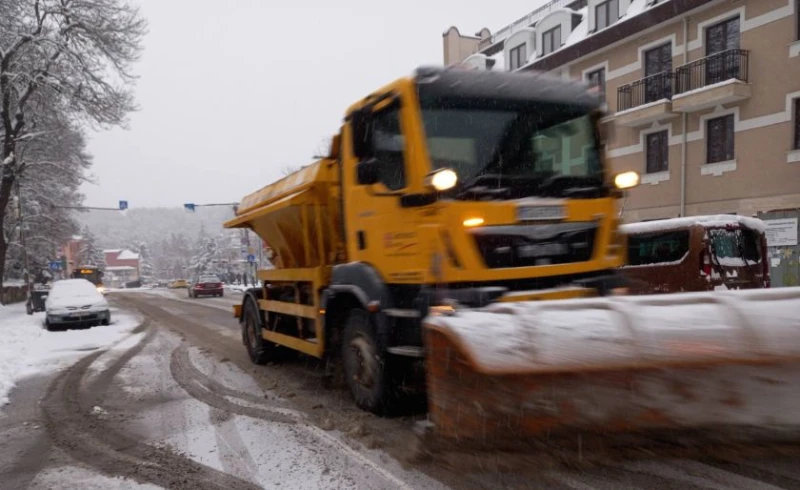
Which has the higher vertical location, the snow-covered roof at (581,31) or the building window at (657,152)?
the snow-covered roof at (581,31)

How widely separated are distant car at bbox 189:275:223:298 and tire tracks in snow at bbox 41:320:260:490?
1138 inches

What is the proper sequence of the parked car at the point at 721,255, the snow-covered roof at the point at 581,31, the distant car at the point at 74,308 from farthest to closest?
1. the snow-covered roof at the point at 581,31
2. the distant car at the point at 74,308
3. the parked car at the point at 721,255

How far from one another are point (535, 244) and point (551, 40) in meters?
22.8

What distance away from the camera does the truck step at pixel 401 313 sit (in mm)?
4363

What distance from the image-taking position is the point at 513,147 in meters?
4.69

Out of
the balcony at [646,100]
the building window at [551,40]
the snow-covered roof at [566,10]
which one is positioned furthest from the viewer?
the building window at [551,40]

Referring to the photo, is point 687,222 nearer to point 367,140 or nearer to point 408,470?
point 367,140

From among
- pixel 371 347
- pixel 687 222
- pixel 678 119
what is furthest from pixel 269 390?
pixel 678 119

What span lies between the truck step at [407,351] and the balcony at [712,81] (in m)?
16.3

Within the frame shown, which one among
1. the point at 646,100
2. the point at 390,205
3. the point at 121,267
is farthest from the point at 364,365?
the point at 121,267

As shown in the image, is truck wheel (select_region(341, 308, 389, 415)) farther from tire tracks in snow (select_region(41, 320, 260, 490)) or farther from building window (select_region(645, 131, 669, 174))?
building window (select_region(645, 131, 669, 174))

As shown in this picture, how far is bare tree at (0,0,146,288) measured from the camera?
18922 millimetres

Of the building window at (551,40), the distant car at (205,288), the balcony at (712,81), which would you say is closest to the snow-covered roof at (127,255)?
the distant car at (205,288)

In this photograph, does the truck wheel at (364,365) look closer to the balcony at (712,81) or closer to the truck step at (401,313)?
the truck step at (401,313)
